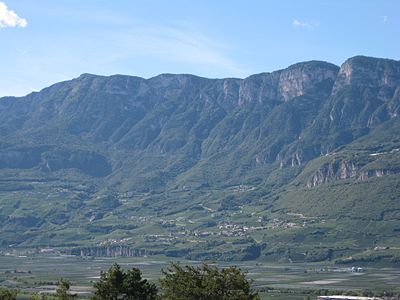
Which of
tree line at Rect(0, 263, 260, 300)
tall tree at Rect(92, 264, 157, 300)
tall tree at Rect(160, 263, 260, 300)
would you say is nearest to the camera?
tall tree at Rect(160, 263, 260, 300)

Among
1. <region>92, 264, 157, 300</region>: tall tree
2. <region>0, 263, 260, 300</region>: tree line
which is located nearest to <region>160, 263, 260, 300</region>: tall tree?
<region>0, 263, 260, 300</region>: tree line

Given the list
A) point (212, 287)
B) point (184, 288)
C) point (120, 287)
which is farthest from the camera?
point (184, 288)

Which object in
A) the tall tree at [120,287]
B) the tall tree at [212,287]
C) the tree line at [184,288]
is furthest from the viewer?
the tall tree at [120,287]

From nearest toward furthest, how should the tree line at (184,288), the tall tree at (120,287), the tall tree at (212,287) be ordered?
the tall tree at (212,287)
the tree line at (184,288)
the tall tree at (120,287)

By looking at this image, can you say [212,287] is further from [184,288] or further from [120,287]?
[120,287]

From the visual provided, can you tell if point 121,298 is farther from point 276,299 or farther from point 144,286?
point 276,299

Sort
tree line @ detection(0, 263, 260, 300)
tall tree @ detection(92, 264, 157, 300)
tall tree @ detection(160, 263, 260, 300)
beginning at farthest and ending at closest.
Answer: tall tree @ detection(92, 264, 157, 300) < tree line @ detection(0, 263, 260, 300) < tall tree @ detection(160, 263, 260, 300)

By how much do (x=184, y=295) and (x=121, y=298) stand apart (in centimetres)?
599

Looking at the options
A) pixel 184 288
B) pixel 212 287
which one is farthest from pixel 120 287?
pixel 212 287

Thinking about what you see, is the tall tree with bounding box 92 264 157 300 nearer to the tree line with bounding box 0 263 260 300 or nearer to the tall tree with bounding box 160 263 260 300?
the tree line with bounding box 0 263 260 300

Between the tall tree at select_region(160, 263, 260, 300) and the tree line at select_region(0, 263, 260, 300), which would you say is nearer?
the tall tree at select_region(160, 263, 260, 300)

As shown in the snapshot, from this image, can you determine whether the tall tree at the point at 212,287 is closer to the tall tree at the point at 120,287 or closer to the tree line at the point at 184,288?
the tree line at the point at 184,288

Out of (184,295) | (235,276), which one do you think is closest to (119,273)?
(184,295)

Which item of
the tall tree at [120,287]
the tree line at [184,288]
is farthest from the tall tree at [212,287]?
the tall tree at [120,287]
